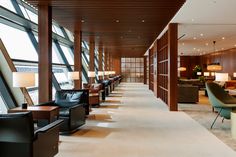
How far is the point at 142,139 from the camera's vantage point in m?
5.66

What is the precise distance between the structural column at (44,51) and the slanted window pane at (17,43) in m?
0.85

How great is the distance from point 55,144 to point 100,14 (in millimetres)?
4670

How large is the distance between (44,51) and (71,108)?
177 centimetres

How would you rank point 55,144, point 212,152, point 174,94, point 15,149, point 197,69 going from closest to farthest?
point 15,149
point 55,144
point 212,152
point 174,94
point 197,69

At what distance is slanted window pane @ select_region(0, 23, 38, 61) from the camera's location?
728 cm

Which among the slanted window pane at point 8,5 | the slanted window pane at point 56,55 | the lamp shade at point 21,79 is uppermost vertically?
the slanted window pane at point 8,5

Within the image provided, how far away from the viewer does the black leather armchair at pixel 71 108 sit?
6.01 meters

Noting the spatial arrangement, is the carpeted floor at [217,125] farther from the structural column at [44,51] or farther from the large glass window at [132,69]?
the large glass window at [132,69]

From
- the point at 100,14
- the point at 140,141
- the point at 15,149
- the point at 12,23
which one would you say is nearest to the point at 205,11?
the point at 100,14

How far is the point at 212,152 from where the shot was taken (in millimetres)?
4750

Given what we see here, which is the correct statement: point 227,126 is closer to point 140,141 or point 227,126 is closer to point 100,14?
point 140,141

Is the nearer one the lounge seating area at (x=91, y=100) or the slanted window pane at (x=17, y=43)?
the lounge seating area at (x=91, y=100)

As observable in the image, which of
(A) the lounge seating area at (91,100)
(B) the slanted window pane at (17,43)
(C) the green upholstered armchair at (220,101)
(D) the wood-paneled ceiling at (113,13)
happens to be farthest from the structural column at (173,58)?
(B) the slanted window pane at (17,43)

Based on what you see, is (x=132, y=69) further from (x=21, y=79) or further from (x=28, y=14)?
(x=21, y=79)
